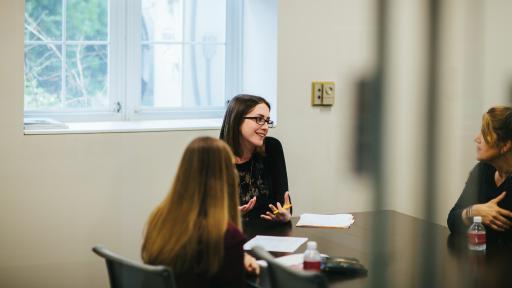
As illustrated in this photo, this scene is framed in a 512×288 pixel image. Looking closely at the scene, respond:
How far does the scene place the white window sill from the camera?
3.11 metres

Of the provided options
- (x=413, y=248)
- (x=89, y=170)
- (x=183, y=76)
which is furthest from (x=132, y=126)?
(x=413, y=248)

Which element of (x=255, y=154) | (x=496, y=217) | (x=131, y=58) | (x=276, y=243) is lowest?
(x=276, y=243)

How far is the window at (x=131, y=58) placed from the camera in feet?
11.0

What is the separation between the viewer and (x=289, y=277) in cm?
176

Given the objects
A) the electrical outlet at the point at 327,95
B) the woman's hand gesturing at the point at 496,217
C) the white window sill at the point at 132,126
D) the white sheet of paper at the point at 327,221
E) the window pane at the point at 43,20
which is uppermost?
the window pane at the point at 43,20

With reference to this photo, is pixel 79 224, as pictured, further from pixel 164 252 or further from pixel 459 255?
pixel 459 255

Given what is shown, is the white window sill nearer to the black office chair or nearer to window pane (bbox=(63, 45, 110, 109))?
window pane (bbox=(63, 45, 110, 109))

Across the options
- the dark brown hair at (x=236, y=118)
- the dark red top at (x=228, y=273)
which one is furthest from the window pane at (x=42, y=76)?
the dark red top at (x=228, y=273)

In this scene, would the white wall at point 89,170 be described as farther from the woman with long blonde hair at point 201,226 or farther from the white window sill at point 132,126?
the woman with long blonde hair at point 201,226

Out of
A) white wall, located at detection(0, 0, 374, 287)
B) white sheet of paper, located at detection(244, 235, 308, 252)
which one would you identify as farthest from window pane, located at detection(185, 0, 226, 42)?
white sheet of paper, located at detection(244, 235, 308, 252)

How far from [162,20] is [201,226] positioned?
1.92 m

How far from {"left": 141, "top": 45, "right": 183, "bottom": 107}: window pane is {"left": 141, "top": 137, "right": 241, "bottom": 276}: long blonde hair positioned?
→ 166cm

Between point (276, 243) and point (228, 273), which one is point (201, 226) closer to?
point (228, 273)

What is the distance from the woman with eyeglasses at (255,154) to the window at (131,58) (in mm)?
645
